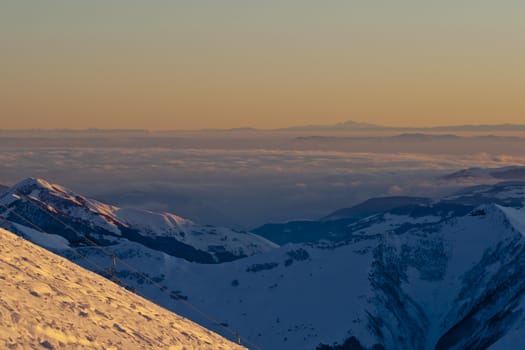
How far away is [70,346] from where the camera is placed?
46.8m

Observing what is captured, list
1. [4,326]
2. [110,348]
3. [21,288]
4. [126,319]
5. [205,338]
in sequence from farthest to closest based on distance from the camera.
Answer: [205,338], [126,319], [21,288], [110,348], [4,326]

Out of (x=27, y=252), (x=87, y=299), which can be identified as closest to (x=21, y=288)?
(x=87, y=299)

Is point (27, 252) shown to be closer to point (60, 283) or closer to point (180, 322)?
point (60, 283)

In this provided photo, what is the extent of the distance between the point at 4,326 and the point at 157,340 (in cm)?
1223

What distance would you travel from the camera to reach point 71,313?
5222 centimetres

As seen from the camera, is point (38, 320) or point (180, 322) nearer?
point (38, 320)

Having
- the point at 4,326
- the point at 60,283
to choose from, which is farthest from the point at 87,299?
the point at 4,326

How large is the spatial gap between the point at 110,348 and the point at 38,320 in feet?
13.4

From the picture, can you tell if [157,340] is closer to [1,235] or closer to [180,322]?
[180,322]

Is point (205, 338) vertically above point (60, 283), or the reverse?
point (60, 283)

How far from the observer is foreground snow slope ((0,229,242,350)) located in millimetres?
46906

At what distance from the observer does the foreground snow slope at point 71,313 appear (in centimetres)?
4691

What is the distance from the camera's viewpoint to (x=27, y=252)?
6488 centimetres

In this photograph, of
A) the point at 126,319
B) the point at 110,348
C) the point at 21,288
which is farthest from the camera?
the point at 126,319
